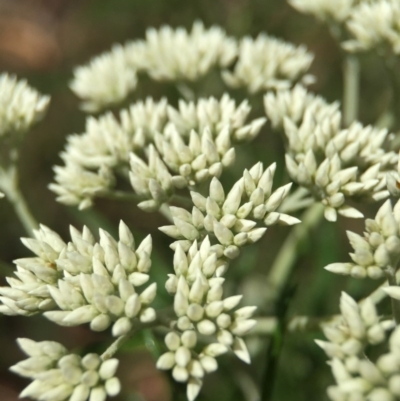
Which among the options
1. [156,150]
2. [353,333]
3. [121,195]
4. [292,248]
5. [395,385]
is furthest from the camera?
[292,248]

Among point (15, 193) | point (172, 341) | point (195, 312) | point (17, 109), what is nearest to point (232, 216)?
point (195, 312)

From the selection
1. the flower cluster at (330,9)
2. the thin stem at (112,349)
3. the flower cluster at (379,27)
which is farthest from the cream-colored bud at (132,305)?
the flower cluster at (330,9)

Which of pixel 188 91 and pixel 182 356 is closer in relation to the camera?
pixel 182 356

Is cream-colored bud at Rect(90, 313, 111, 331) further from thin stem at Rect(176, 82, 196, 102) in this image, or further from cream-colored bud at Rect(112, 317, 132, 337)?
thin stem at Rect(176, 82, 196, 102)

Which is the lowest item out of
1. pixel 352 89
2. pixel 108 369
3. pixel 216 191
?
pixel 108 369

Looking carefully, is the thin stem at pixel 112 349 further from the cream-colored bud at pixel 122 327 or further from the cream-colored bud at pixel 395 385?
the cream-colored bud at pixel 395 385

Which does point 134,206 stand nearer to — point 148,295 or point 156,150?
point 156,150
